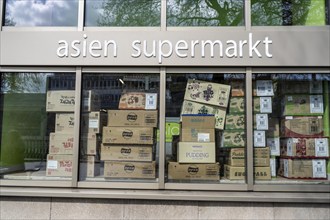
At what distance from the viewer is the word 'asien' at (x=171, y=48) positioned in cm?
533

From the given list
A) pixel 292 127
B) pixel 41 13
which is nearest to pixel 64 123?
pixel 41 13

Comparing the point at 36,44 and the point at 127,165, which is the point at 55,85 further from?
the point at 127,165

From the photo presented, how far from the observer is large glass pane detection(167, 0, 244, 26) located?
5605 millimetres

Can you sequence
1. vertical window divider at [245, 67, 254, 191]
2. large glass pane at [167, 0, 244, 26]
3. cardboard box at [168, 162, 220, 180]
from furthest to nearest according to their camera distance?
large glass pane at [167, 0, 244, 26], cardboard box at [168, 162, 220, 180], vertical window divider at [245, 67, 254, 191]

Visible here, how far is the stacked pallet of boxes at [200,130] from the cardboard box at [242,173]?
0.16 m

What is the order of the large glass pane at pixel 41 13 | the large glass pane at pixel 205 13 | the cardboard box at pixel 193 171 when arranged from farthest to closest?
the large glass pane at pixel 41 13 → the large glass pane at pixel 205 13 → the cardboard box at pixel 193 171

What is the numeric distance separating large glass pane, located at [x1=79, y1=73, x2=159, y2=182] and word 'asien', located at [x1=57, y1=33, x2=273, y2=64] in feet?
1.12

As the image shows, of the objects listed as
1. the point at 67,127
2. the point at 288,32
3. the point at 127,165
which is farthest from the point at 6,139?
the point at 288,32

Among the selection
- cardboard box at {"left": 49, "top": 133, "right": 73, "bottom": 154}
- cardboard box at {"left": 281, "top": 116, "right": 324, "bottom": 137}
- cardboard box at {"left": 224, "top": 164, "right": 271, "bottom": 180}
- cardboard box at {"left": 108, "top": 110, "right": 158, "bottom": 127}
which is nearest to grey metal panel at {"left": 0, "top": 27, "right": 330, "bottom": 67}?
cardboard box at {"left": 108, "top": 110, "right": 158, "bottom": 127}

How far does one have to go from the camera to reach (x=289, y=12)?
567 centimetres

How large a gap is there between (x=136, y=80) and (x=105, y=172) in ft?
4.72

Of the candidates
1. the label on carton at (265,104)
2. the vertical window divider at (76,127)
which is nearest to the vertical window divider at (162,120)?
the vertical window divider at (76,127)

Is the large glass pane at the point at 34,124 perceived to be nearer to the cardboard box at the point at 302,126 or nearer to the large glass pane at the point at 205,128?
the large glass pane at the point at 205,128

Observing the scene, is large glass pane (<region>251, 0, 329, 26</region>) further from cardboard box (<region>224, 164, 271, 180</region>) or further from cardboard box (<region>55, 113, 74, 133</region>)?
cardboard box (<region>55, 113, 74, 133</region>)
